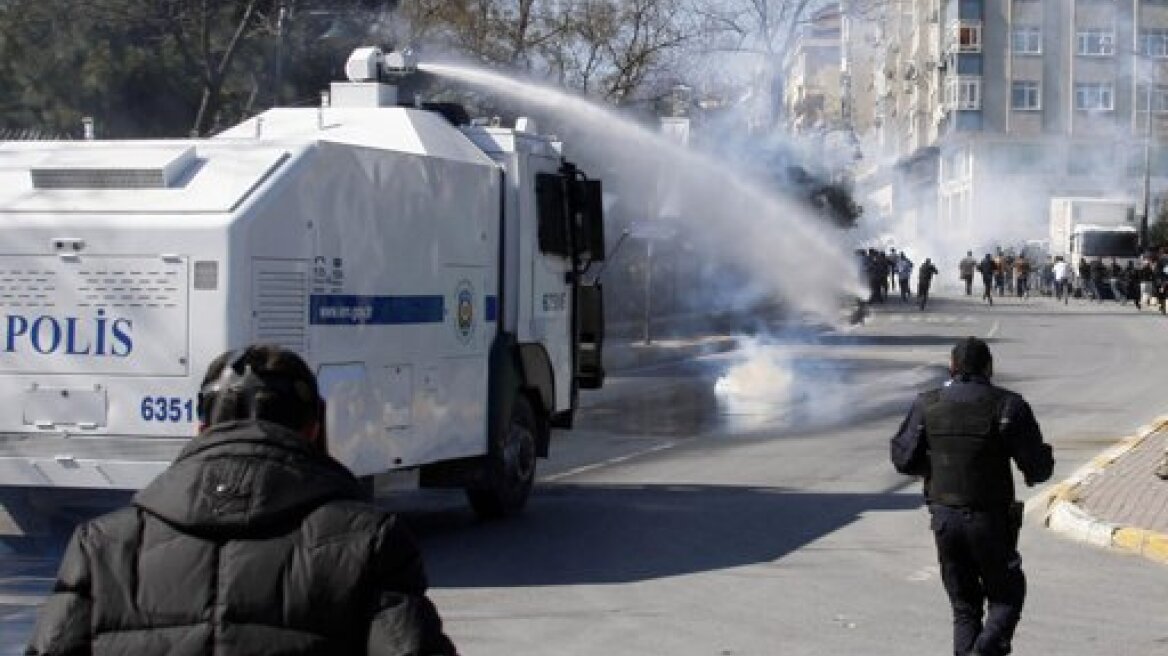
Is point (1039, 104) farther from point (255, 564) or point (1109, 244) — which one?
point (255, 564)

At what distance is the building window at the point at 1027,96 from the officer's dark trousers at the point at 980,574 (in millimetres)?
87728

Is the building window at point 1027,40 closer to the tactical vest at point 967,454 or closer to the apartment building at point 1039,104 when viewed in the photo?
the apartment building at point 1039,104

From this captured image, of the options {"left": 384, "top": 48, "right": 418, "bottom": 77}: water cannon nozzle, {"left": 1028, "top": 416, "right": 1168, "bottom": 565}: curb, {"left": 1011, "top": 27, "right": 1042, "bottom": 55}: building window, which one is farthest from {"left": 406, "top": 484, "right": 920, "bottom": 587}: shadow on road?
{"left": 1011, "top": 27, "right": 1042, "bottom": 55}: building window

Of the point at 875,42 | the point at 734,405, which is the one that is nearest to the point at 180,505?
the point at 734,405

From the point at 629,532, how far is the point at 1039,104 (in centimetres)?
8270

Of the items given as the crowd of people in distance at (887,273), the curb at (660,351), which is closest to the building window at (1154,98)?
the crowd of people in distance at (887,273)

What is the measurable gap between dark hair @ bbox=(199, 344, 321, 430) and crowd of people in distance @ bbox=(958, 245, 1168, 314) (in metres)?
55.5

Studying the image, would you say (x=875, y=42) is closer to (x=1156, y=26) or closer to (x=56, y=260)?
(x=1156, y=26)

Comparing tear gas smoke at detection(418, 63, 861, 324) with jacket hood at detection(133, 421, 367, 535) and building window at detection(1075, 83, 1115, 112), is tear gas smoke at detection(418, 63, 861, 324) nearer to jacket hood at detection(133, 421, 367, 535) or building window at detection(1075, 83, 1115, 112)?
jacket hood at detection(133, 421, 367, 535)

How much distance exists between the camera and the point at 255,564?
10.6 feet

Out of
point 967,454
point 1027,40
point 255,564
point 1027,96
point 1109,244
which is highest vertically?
point 1027,40

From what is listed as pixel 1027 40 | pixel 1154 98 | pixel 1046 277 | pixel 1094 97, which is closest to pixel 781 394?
pixel 1046 277

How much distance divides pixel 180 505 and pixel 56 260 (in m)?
8.17

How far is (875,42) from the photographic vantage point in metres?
136
